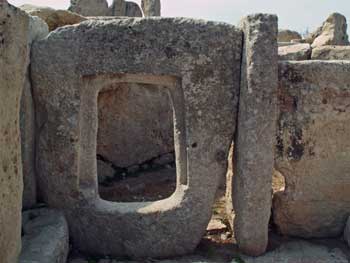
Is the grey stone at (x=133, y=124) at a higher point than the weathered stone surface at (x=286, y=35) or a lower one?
lower

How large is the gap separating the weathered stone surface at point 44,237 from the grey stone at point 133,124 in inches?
92.4

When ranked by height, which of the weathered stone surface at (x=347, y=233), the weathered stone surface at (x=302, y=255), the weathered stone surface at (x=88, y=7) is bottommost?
the weathered stone surface at (x=302, y=255)

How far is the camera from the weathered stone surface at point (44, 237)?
10.3 ft

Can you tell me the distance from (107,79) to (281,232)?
2.10 metres

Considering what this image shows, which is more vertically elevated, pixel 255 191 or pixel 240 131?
pixel 240 131

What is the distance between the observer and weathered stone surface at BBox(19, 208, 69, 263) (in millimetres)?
3138

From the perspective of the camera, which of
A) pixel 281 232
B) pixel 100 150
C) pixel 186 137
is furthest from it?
pixel 100 150

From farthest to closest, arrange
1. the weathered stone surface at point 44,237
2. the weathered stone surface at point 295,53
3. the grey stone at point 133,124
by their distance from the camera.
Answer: the weathered stone surface at point 295,53 < the grey stone at point 133,124 < the weathered stone surface at point 44,237

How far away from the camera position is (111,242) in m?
3.85

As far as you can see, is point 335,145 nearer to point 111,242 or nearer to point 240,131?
point 240,131

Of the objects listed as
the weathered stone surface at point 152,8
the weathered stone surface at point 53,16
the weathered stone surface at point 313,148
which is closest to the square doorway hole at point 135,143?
the weathered stone surface at point 53,16

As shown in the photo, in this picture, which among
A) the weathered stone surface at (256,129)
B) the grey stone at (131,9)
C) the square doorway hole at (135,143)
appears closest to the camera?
the weathered stone surface at (256,129)

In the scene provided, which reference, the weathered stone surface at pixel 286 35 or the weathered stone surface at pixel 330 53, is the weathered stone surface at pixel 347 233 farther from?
the weathered stone surface at pixel 286 35

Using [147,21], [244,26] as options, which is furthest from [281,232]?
[147,21]
